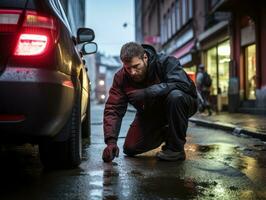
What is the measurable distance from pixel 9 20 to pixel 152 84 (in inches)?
81.2

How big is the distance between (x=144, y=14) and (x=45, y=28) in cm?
5301

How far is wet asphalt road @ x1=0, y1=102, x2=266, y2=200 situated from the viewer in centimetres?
402

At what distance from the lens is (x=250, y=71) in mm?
18562

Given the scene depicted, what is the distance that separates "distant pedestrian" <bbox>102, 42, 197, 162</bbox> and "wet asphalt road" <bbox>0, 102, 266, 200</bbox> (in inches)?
9.6

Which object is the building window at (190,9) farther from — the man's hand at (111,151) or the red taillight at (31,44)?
the red taillight at (31,44)

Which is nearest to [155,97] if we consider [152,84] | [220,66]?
[152,84]

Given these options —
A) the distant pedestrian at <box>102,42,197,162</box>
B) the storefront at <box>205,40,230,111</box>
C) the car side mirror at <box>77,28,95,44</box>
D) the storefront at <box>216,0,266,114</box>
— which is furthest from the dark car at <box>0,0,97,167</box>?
the storefront at <box>205,40,230,111</box>

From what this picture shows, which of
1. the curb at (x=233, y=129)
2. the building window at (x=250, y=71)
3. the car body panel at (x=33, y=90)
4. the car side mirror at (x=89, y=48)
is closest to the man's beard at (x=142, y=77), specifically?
the car body panel at (x=33, y=90)

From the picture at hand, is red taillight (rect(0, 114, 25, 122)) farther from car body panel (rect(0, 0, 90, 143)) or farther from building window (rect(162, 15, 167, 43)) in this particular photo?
building window (rect(162, 15, 167, 43))

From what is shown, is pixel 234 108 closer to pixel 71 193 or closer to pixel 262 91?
pixel 262 91

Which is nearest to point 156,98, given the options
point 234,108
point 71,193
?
Answer: point 71,193

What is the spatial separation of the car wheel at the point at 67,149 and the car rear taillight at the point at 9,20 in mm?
1016

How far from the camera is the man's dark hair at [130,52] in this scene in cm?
515

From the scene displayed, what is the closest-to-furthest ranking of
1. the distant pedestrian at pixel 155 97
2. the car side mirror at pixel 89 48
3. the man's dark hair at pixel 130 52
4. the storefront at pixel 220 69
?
the man's dark hair at pixel 130 52 < the distant pedestrian at pixel 155 97 < the car side mirror at pixel 89 48 < the storefront at pixel 220 69
